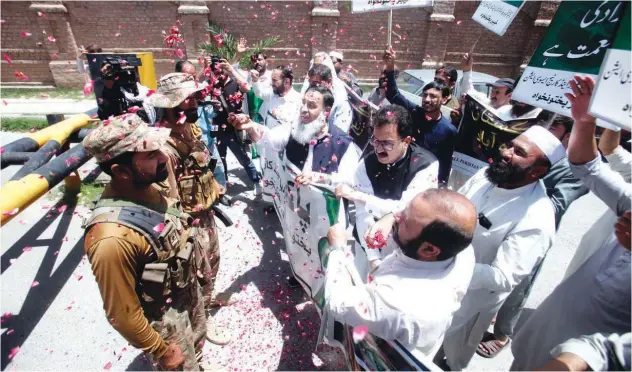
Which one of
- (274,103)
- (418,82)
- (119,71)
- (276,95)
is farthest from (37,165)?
(418,82)

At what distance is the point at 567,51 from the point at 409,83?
17.8 ft

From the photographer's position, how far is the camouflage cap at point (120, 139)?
1.77 meters

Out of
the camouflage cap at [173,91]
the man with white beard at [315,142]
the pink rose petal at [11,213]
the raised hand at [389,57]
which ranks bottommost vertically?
the pink rose petal at [11,213]

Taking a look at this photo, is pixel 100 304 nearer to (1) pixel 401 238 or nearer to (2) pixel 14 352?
(2) pixel 14 352

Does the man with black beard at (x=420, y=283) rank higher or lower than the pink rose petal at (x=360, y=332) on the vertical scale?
higher

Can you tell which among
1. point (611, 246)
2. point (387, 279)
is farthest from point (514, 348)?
point (387, 279)

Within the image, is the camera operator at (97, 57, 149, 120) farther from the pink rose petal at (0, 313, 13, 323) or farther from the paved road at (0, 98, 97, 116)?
the paved road at (0, 98, 97, 116)

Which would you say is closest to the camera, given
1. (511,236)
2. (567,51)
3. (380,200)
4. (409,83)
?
(511,236)

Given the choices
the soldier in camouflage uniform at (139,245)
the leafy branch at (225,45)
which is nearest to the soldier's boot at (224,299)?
the soldier in camouflage uniform at (139,245)

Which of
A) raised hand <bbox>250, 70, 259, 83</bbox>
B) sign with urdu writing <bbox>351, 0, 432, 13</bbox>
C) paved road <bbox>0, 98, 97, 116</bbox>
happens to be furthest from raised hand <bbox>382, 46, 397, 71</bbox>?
paved road <bbox>0, 98, 97, 116</bbox>

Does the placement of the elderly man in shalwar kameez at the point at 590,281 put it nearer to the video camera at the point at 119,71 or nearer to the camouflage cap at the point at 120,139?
the camouflage cap at the point at 120,139

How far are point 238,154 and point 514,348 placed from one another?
452cm

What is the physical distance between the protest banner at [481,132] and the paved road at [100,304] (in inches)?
67.4

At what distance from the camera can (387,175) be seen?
111 inches
